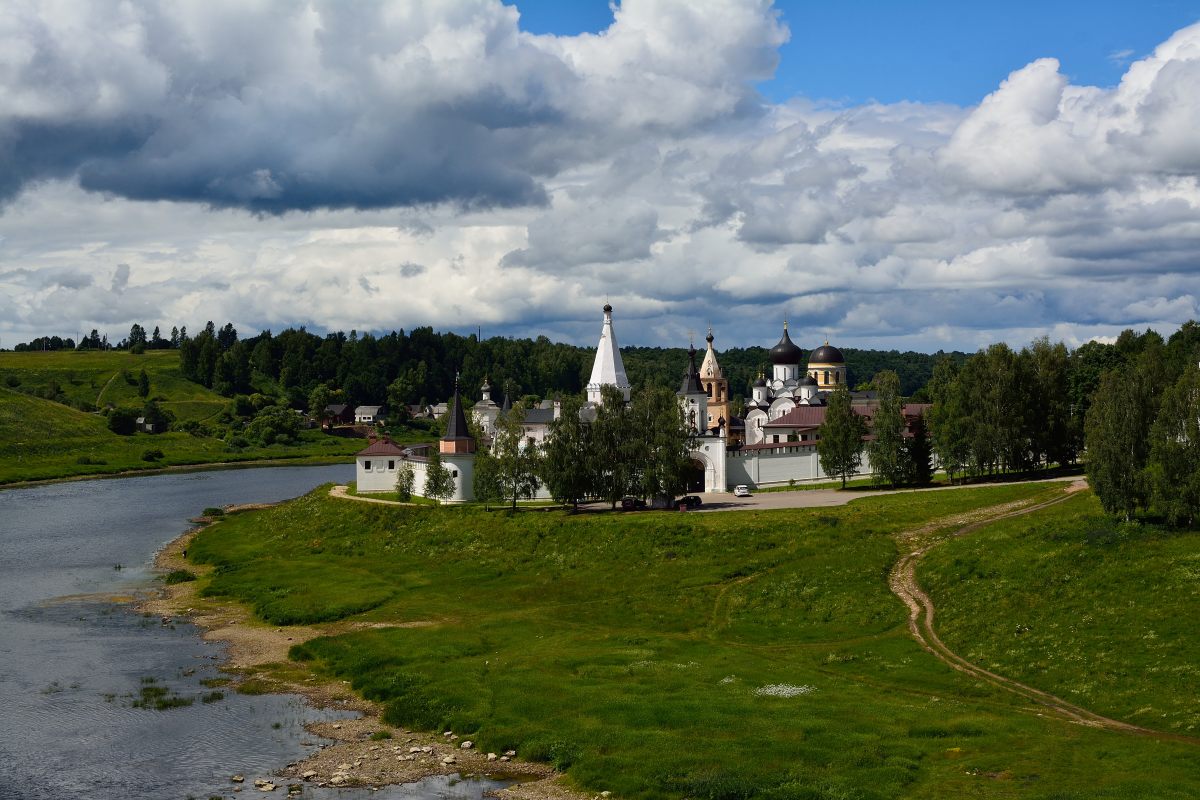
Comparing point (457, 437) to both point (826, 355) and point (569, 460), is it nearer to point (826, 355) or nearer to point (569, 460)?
point (569, 460)

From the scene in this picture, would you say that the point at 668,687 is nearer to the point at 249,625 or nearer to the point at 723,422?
the point at 249,625

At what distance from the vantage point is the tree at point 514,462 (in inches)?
2717

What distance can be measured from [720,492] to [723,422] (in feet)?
38.0

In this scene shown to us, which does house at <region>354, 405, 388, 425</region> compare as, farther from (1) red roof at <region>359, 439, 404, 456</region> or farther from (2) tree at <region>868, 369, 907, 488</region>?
(2) tree at <region>868, 369, 907, 488</region>

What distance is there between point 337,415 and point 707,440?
4549 inches

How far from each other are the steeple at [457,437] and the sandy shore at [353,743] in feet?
85.2

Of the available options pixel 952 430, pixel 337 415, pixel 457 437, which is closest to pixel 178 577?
pixel 457 437

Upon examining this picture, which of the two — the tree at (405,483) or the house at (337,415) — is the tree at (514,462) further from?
the house at (337,415)

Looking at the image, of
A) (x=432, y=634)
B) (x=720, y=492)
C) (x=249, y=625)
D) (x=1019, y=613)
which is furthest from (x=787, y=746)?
(x=720, y=492)

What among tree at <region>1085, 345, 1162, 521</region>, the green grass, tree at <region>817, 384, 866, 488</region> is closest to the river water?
the green grass

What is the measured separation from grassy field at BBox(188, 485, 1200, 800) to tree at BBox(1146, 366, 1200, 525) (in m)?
11.7

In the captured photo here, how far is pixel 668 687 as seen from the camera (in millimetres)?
35562

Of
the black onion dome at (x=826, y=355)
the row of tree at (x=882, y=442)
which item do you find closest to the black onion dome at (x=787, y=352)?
the black onion dome at (x=826, y=355)

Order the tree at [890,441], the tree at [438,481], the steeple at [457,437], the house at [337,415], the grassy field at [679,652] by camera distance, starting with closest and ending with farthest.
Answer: the grassy field at [679,652] < the tree at [890,441] < the tree at [438,481] < the steeple at [457,437] < the house at [337,415]
